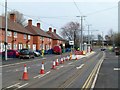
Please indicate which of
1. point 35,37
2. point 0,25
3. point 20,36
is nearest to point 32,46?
point 35,37

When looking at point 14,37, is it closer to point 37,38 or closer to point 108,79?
point 37,38

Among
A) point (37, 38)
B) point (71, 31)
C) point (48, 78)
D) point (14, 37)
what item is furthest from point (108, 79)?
point (71, 31)

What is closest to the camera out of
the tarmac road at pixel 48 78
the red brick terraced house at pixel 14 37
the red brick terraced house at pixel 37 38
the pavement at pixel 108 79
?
the pavement at pixel 108 79

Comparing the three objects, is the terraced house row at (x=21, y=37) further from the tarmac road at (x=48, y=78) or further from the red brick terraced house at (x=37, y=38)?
the tarmac road at (x=48, y=78)

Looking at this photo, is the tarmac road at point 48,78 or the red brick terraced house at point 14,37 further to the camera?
the red brick terraced house at point 14,37

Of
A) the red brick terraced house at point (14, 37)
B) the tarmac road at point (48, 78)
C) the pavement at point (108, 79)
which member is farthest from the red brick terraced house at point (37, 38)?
the tarmac road at point (48, 78)

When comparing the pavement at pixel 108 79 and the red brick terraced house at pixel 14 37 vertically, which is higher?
A: the red brick terraced house at pixel 14 37

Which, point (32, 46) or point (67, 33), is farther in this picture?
point (67, 33)

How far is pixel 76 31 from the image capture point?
489 ft

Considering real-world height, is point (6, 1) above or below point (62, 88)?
above

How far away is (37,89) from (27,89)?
1.49ft

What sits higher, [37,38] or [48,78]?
[37,38]

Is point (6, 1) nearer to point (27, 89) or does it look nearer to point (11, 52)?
point (11, 52)

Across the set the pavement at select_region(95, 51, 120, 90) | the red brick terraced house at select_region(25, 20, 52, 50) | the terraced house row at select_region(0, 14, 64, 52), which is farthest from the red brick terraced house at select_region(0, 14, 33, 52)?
the pavement at select_region(95, 51, 120, 90)
